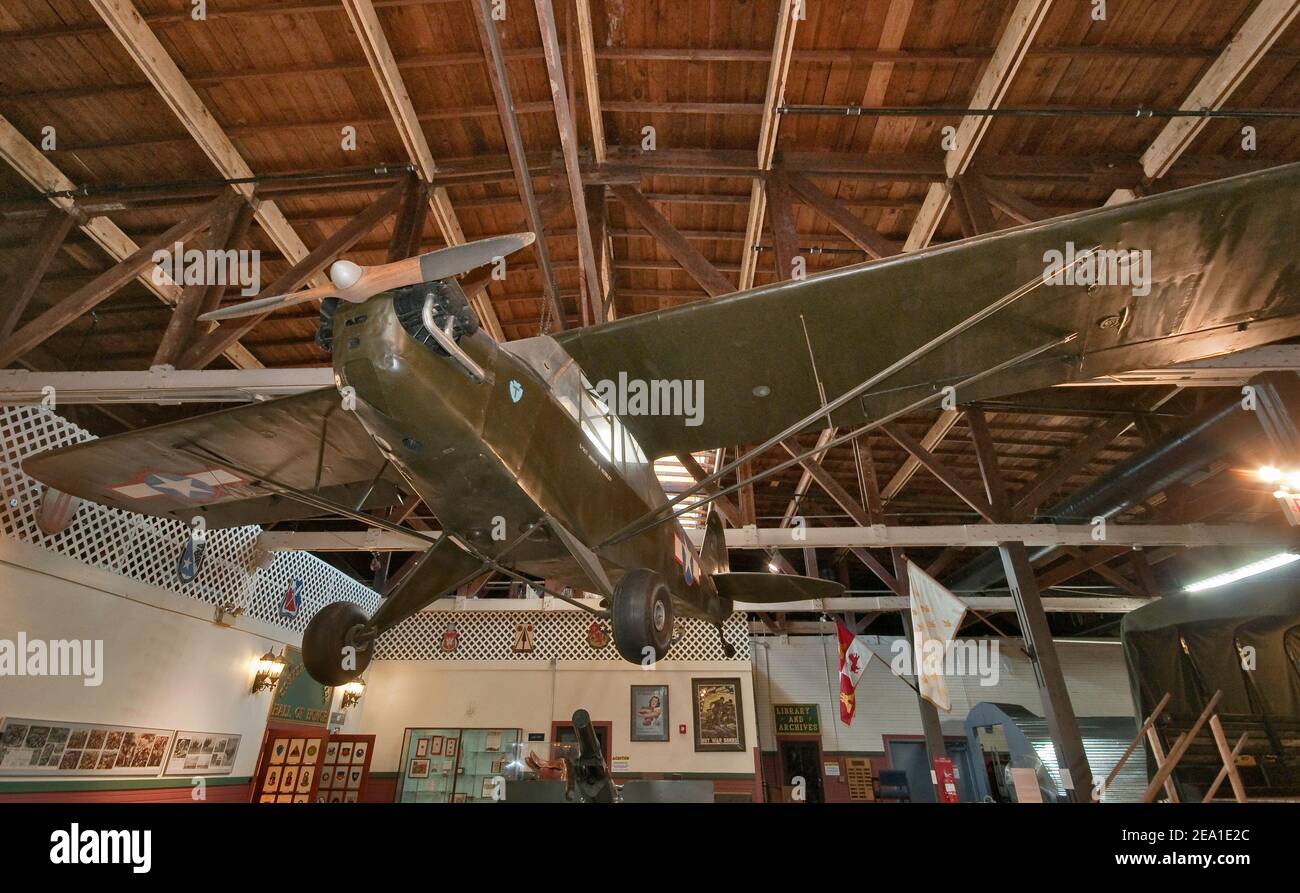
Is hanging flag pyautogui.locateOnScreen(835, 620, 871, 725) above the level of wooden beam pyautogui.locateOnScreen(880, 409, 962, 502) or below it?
below

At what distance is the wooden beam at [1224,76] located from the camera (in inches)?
173

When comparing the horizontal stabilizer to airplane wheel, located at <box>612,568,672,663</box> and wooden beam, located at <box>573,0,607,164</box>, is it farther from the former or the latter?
wooden beam, located at <box>573,0,607,164</box>

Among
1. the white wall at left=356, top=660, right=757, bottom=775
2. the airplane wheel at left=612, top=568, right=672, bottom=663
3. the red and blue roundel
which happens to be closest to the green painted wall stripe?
the white wall at left=356, top=660, right=757, bottom=775

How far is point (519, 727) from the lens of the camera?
1345 cm

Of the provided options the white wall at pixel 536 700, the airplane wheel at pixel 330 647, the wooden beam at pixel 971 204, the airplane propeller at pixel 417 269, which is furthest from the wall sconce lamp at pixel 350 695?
the wooden beam at pixel 971 204

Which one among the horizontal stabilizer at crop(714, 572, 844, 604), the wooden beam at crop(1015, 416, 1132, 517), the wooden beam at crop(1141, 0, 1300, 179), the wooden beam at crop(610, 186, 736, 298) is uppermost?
the wooden beam at crop(1141, 0, 1300, 179)

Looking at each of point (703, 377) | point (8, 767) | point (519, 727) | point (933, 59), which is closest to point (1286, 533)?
point (933, 59)

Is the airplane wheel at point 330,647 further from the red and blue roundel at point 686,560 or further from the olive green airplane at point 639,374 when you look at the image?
the red and blue roundel at point 686,560

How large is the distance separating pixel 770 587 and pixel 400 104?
5.30 m

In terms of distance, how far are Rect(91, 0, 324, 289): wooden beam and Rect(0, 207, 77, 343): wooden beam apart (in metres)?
1.69

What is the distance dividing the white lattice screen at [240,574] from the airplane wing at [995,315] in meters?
6.47

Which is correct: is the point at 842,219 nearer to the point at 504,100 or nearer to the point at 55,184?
the point at 504,100

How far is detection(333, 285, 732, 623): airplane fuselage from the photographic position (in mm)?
2572
